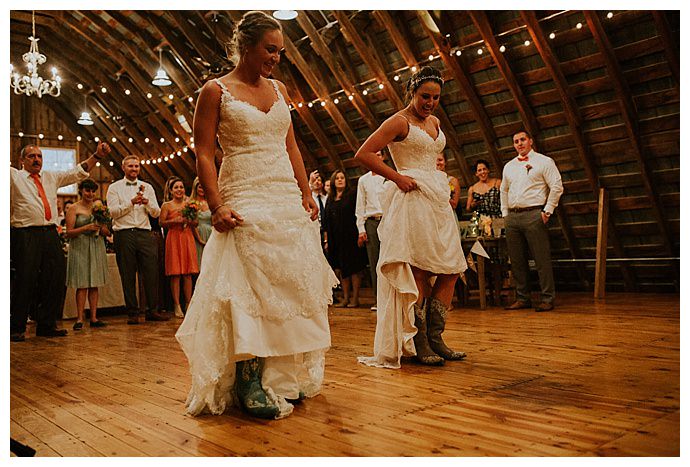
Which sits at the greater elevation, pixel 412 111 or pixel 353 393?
pixel 412 111

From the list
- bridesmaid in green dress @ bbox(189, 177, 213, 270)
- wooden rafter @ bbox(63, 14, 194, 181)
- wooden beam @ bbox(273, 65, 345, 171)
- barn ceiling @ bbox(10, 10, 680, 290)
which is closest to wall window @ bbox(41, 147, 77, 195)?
wooden rafter @ bbox(63, 14, 194, 181)

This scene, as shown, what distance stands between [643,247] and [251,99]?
6.18 meters

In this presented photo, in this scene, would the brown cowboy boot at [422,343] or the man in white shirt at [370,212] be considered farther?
the man in white shirt at [370,212]

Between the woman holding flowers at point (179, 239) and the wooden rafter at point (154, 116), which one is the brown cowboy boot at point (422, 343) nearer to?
the woman holding flowers at point (179, 239)

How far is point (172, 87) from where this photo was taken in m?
12.3

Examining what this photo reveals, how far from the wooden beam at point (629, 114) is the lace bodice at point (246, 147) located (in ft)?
16.3

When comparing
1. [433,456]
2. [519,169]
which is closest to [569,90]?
[519,169]

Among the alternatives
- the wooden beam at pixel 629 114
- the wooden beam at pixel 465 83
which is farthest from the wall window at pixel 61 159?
the wooden beam at pixel 629 114

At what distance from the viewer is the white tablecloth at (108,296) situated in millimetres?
6939

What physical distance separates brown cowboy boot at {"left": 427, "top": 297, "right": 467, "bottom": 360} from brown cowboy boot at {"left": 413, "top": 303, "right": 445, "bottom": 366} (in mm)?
53

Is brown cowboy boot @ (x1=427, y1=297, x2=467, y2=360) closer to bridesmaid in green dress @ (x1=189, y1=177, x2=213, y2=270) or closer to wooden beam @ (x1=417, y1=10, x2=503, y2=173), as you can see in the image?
bridesmaid in green dress @ (x1=189, y1=177, x2=213, y2=270)

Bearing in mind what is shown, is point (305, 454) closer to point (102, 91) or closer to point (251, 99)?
point (251, 99)

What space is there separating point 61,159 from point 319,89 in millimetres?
10000

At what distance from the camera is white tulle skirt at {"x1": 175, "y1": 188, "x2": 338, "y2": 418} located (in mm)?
2209
